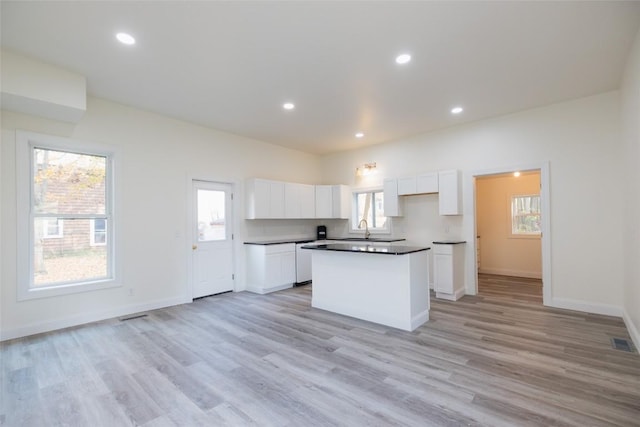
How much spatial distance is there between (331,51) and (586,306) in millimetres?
4709

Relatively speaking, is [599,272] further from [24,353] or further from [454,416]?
[24,353]

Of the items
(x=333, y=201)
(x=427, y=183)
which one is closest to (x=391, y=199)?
(x=427, y=183)

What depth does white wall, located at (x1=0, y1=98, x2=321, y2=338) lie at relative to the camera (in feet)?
11.3

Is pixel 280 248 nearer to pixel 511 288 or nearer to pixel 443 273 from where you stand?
pixel 443 273

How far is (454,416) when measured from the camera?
201 cm

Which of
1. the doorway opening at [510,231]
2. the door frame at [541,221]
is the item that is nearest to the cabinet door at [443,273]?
the door frame at [541,221]

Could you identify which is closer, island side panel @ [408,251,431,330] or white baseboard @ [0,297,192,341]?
white baseboard @ [0,297,192,341]

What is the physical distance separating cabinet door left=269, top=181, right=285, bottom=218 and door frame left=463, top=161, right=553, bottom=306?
346 centimetres

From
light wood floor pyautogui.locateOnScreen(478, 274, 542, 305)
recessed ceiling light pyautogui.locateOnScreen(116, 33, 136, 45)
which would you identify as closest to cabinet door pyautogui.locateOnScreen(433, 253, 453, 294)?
light wood floor pyautogui.locateOnScreen(478, 274, 542, 305)

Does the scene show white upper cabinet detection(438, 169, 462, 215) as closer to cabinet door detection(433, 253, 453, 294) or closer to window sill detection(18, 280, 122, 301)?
cabinet door detection(433, 253, 453, 294)

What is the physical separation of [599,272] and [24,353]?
270 inches

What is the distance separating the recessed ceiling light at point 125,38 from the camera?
2.73 meters

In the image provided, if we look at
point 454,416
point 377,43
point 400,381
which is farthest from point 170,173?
point 454,416

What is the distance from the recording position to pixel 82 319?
3916 millimetres
